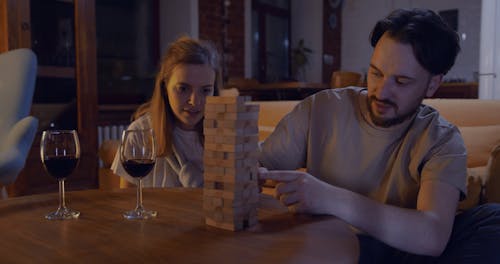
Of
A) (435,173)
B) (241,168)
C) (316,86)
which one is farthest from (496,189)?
(316,86)

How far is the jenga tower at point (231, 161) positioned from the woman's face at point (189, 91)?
739 mm

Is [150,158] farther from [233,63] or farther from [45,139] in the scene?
[233,63]

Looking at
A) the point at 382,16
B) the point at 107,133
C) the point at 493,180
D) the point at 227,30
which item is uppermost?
the point at 382,16

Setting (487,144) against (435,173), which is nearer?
(435,173)

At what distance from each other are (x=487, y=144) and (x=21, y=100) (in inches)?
89.5

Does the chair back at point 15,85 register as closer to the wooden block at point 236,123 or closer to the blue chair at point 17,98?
the blue chair at point 17,98

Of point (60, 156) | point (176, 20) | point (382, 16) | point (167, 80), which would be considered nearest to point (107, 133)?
point (176, 20)

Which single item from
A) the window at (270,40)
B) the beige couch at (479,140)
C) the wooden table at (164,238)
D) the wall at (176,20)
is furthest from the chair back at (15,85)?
the window at (270,40)

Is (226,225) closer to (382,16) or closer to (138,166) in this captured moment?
(138,166)

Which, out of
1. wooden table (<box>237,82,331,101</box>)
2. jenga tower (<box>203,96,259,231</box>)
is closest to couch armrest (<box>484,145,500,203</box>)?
jenga tower (<box>203,96,259,231</box>)

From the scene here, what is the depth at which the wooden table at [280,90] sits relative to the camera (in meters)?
5.16

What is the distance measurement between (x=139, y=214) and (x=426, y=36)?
0.78 metres

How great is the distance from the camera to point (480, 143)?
1.88 metres

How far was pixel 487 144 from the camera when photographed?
6.13ft
